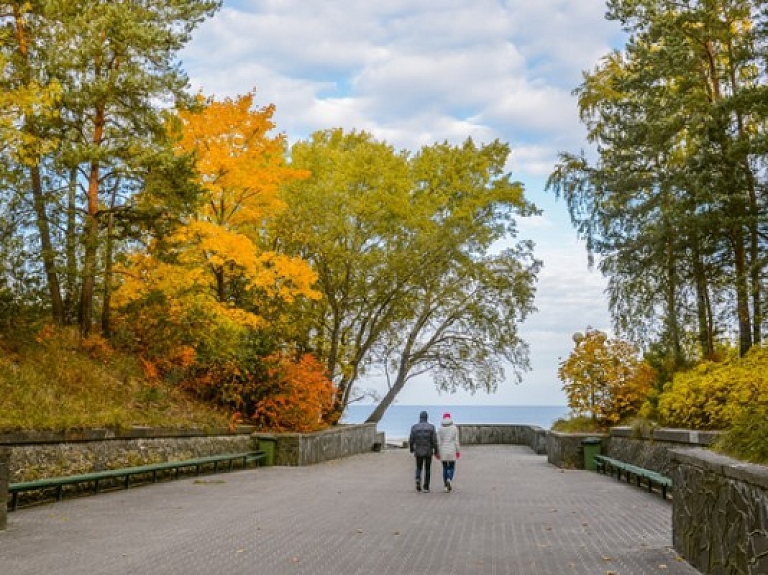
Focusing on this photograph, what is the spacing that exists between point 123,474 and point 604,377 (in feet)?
47.6

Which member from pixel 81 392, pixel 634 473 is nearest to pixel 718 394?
pixel 634 473

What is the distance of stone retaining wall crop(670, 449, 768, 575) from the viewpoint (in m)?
6.09

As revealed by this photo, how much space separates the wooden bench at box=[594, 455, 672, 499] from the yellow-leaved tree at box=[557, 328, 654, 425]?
7.21 ft

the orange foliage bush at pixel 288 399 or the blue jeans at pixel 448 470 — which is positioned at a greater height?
the orange foliage bush at pixel 288 399

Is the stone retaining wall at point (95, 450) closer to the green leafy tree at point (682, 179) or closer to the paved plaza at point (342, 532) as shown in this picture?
the paved plaza at point (342, 532)

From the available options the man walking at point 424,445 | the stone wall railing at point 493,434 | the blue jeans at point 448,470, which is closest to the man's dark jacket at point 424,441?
the man walking at point 424,445

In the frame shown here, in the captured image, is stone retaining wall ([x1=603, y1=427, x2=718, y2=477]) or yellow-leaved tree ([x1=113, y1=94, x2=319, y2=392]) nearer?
stone retaining wall ([x1=603, y1=427, x2=718, y2=477])

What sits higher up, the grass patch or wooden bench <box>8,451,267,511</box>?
the grass patch

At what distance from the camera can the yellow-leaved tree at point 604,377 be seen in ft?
76.9

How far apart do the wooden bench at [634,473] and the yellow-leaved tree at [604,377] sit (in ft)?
7.21

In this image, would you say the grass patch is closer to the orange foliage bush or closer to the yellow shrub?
the orange foliage bush

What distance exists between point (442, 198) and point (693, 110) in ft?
46.6

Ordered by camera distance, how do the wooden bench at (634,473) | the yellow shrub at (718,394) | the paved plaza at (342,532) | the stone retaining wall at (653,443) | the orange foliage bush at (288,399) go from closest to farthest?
the paved plaza at (342,532) < the wooden bench at (634,473) < the stone retaining wall at (653,443) < the yellow shrub at (718,394) < the orange foliage bush at (288,399)

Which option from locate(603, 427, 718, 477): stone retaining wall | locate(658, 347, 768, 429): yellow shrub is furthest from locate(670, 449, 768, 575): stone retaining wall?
locate(658, 347, 768, 429): yellow shrub
